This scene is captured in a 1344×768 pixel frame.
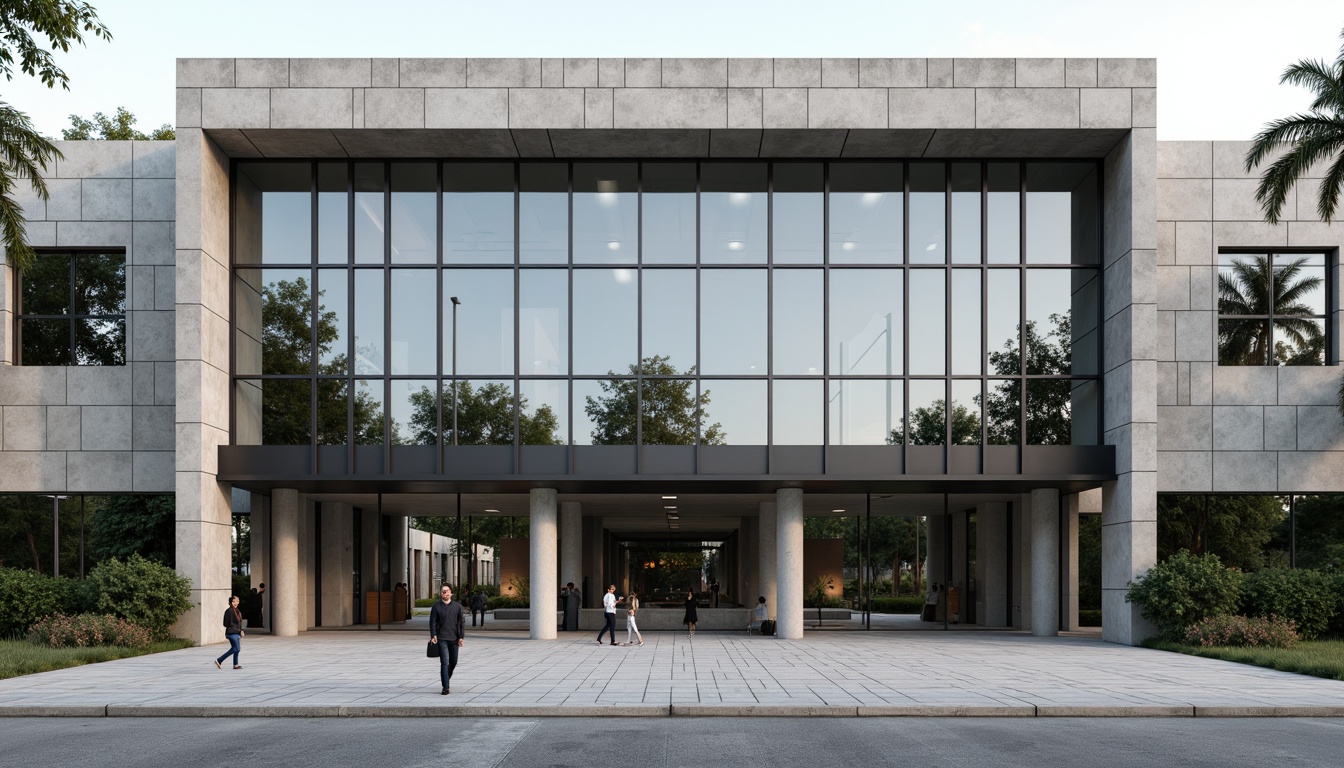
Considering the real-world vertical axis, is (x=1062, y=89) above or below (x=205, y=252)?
above

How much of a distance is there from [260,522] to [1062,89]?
2496cm

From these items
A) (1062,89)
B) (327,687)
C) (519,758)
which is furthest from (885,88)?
(519,758)

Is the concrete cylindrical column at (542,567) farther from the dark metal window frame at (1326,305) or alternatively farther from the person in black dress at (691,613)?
the dark metal window frame at (1326,305)

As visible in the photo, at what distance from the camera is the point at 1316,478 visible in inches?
1139

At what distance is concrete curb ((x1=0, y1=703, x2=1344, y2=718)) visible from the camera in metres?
14.8

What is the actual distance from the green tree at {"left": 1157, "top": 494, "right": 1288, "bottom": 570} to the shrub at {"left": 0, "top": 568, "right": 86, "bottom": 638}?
94.6 ft

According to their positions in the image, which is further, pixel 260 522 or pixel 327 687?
pixel 260 522

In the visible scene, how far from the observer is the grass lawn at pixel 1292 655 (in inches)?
772

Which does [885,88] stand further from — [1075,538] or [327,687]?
[327,687]

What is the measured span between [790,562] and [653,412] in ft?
17.5

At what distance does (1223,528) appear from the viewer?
3378 centimetres

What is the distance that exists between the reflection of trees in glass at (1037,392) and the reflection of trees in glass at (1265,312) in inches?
161

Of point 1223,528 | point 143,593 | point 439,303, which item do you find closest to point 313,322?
point 439,303

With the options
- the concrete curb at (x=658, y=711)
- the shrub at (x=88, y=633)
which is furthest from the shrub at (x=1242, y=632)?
the shrub at (x=88, y=633)
